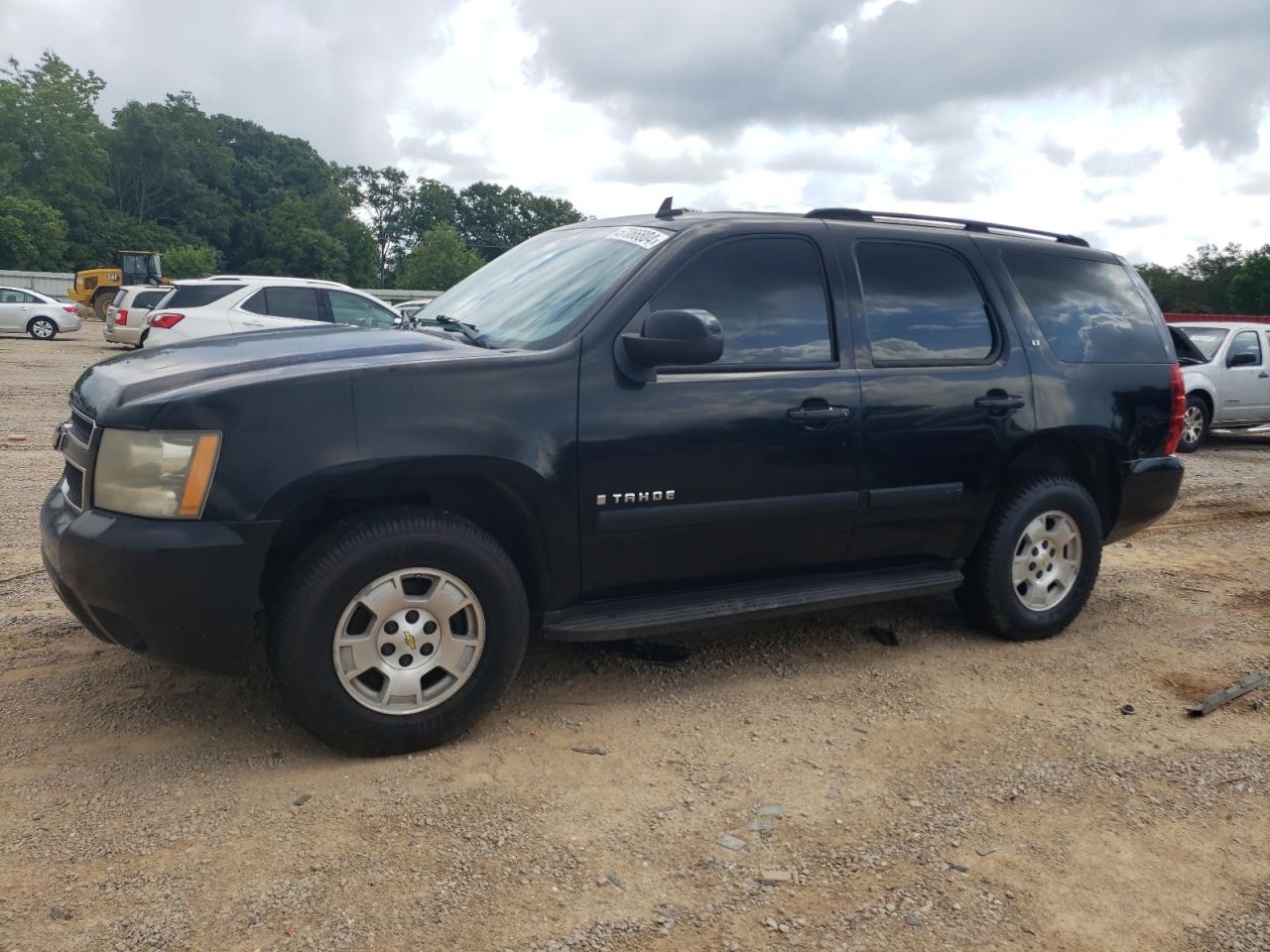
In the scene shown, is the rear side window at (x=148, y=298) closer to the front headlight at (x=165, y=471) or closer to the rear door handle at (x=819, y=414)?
the front headlight at (x=165, y=471)

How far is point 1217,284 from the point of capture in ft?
217

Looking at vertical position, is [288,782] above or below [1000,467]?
below

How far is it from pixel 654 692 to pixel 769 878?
1.32 m

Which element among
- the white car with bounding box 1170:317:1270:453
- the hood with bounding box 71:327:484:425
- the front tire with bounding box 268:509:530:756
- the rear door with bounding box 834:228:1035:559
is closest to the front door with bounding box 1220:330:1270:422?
the white car with bounding box 1170:317:1270:453

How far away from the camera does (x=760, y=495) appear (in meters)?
3.99

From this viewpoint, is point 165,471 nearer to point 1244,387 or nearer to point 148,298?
point 1244,387

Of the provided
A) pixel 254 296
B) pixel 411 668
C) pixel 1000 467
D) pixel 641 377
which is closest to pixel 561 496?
pixel 641 377

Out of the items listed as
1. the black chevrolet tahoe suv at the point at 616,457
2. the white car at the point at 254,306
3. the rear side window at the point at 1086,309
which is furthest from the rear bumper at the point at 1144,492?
the white car at the point at 254,306

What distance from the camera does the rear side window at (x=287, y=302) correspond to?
14.2m

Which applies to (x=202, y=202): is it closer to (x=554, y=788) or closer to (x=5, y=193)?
(x=5, y=193)

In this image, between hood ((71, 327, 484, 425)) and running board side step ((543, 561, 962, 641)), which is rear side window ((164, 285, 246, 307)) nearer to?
hood ((71, 327, 484, 425))

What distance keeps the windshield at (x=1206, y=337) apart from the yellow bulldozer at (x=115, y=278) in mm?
36328

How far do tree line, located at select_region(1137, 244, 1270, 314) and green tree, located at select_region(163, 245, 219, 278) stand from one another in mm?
56290

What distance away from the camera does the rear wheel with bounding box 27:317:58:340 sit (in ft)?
88.0
